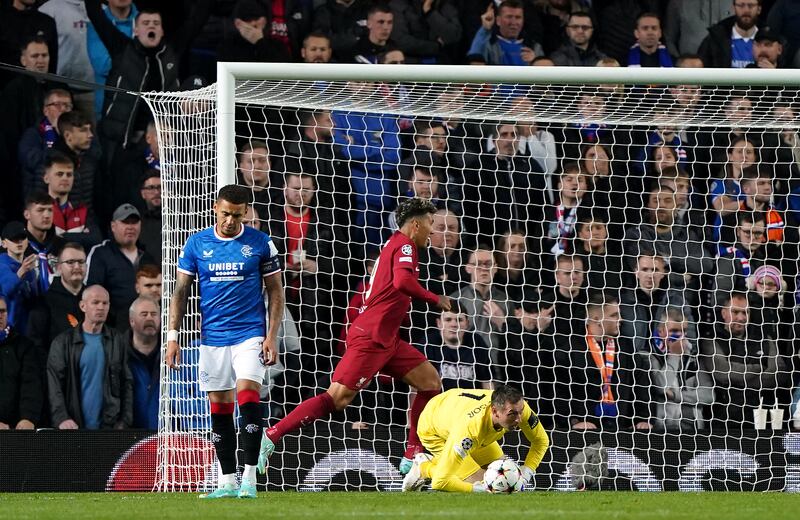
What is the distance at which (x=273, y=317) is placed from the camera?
770cm

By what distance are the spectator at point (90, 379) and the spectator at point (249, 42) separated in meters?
2.98

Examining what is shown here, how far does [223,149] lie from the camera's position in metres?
8.68

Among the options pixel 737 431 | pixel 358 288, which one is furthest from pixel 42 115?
pixel 737 431

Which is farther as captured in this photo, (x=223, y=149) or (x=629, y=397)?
(x=629, y=397)

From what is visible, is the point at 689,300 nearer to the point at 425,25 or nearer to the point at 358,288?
the point at 358,288

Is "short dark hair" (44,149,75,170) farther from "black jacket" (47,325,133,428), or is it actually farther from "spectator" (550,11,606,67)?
"spectator" (550,11,606,67)

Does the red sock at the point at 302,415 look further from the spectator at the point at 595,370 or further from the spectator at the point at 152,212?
the spectator at the point at 152,212

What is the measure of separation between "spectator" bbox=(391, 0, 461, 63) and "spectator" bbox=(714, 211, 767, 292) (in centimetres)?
327

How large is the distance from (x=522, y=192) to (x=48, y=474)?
4906 mm

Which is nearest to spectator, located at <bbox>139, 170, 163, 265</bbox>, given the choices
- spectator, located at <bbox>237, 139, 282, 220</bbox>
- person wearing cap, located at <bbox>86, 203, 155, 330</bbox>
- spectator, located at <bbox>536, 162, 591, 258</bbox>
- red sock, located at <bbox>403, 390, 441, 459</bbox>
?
person wearing cap, located at <bbox>86, 203, 155, 330</bbox>

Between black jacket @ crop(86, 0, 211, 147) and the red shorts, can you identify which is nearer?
the red shorts

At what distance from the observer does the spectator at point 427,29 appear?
12500mm

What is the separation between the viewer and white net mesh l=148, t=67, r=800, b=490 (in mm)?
10008

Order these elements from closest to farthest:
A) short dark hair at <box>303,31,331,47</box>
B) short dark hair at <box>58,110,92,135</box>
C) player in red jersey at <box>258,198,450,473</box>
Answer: player in red jersey at <box>258,198,450,473</box> < short dark hair at <box>58,110,92,135</box> < short dark hair at <box>303,31,331,47</box>
